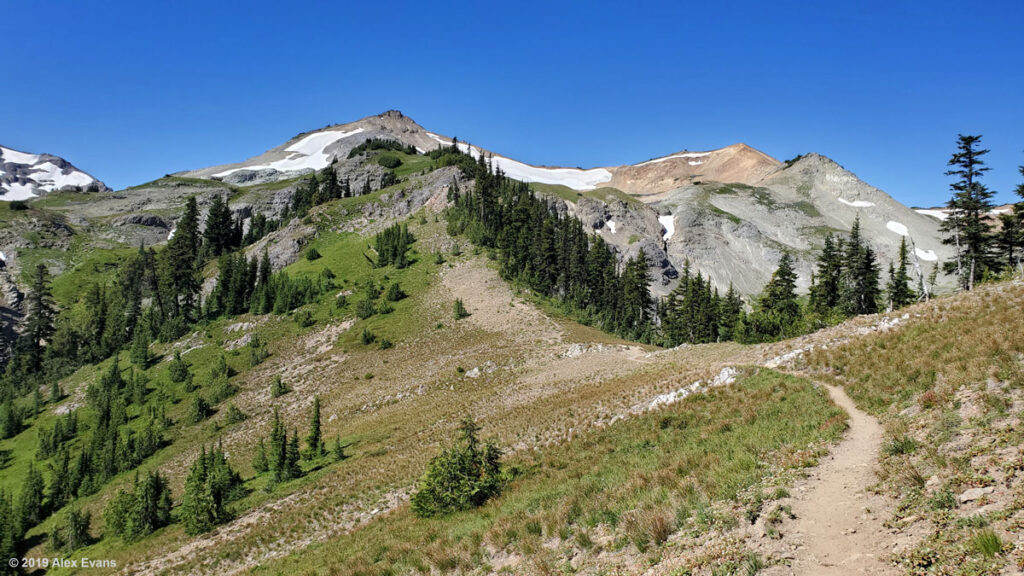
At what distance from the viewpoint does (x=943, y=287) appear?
145 metres

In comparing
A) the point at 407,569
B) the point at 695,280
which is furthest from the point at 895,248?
the point at 407,569

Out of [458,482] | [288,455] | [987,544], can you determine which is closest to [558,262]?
[288,455]

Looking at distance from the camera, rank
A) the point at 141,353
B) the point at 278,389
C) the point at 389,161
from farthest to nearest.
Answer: the point at 389,161 < the point at 141,353 < the point at 278,389

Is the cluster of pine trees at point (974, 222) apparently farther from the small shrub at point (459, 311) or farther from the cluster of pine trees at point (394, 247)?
the cluster of pine trees at point (394, 247)

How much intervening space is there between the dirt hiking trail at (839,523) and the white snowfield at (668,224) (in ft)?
588

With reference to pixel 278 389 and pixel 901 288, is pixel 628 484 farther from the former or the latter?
pixel 901 288

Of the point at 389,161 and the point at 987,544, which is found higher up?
the point at 389,161

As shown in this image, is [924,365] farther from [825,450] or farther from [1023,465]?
[1023,465]

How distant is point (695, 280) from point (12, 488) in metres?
97.8

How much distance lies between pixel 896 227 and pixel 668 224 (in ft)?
278

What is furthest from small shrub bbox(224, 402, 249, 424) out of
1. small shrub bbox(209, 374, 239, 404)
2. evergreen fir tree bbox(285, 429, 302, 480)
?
evergreen fir tree bbox(285, 429, 302, 480)

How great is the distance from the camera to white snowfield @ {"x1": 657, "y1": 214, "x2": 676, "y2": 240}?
18375cm

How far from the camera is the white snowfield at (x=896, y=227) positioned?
568ft

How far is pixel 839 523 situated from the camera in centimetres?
920
